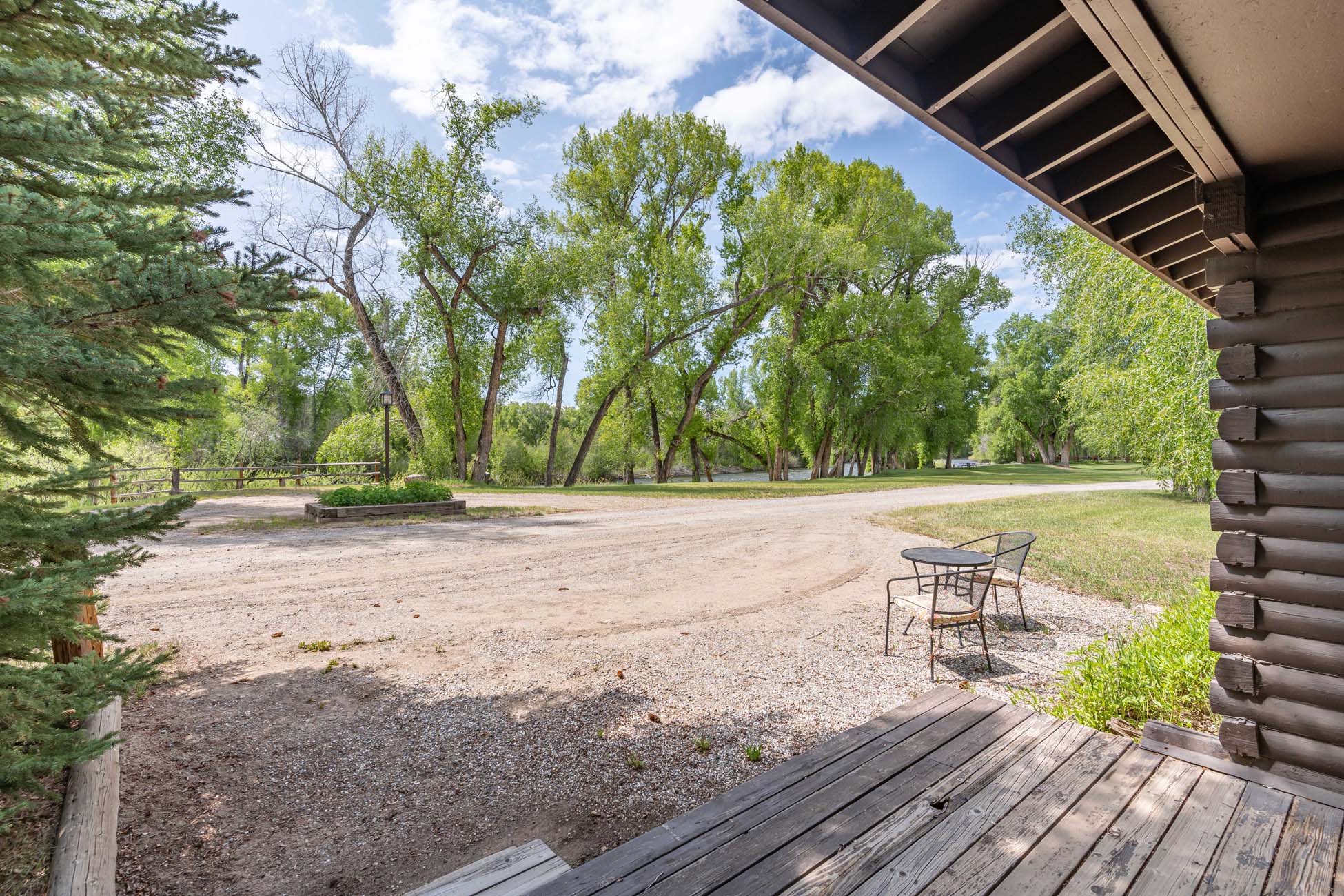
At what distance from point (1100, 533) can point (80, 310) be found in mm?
13865

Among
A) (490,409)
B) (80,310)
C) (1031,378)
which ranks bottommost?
(80,310)

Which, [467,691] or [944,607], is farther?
[944,607]

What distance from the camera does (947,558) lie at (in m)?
5.36

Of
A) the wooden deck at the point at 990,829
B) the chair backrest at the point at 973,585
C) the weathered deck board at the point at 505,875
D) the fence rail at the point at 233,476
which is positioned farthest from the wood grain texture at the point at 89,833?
the fence rail at the point at 233,476

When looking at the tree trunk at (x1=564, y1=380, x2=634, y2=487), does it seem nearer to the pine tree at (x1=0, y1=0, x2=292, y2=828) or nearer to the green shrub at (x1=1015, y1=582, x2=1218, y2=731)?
the pine tree at (x1=0, y1=0, x2=292, y2=828)

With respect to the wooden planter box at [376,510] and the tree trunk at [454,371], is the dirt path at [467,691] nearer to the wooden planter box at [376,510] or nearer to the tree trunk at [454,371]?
the wooden planter box at [376,510]

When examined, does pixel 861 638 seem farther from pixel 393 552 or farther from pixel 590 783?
pixel 393 552

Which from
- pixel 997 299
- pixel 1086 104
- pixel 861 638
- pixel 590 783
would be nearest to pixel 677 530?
pixel 861 638

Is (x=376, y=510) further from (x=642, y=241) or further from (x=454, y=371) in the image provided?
(x=642, y=241)

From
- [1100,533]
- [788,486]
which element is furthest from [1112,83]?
[788,486]

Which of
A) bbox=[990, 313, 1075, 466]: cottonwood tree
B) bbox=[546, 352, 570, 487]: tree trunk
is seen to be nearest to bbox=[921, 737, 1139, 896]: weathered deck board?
bbox=[546, 352, 570, 487]: tree trunk

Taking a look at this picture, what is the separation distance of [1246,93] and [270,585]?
374 inches

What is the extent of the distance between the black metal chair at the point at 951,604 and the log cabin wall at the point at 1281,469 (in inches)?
71.5

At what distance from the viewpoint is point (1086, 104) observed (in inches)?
116
